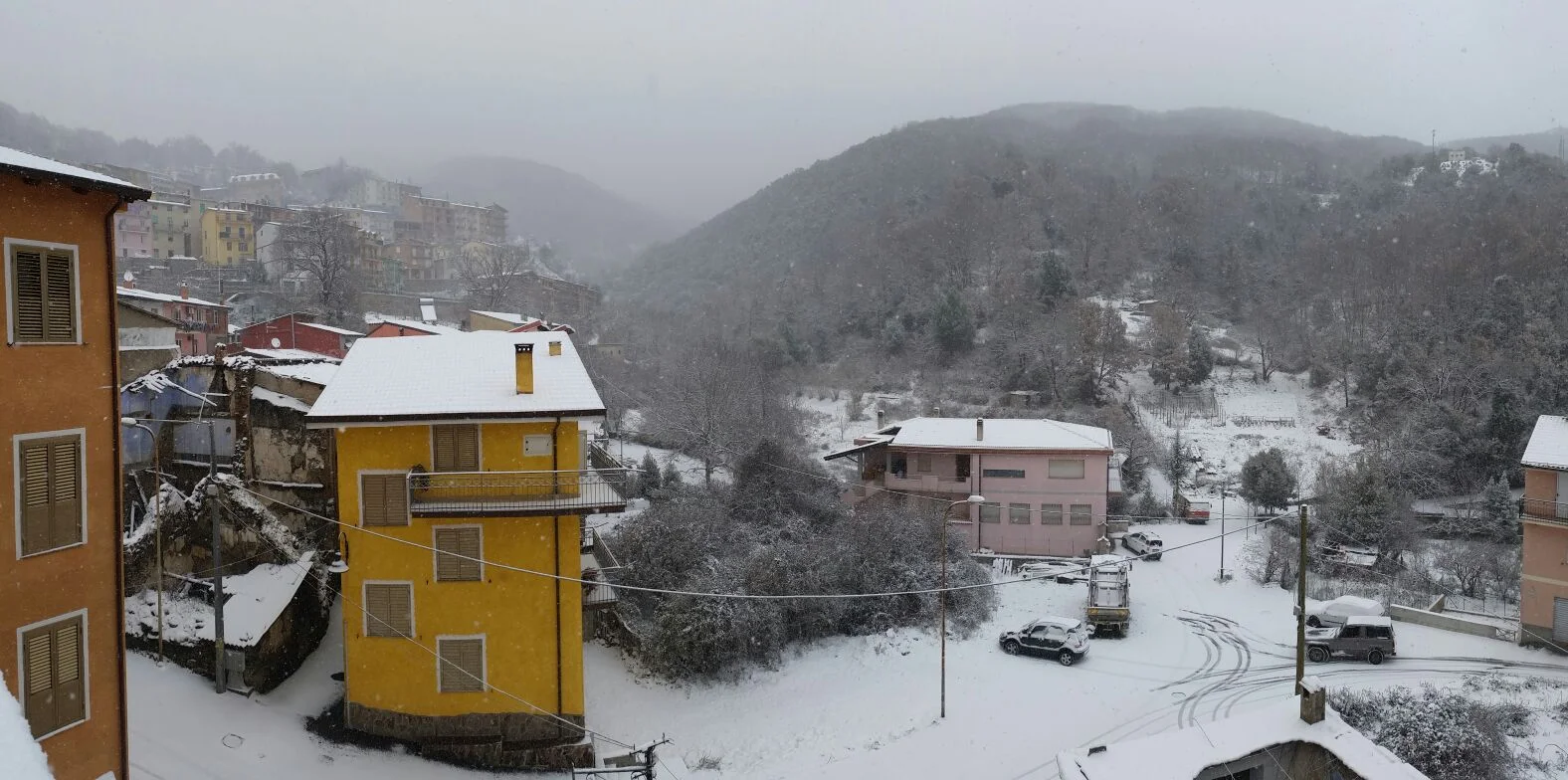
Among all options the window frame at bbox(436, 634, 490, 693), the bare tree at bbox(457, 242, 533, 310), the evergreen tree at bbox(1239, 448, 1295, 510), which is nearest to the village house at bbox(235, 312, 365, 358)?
the window frame at bbox(436, 634, 490, 693)

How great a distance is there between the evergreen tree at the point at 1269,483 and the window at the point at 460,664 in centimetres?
3169

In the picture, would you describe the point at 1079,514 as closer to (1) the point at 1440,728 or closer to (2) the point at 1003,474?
(2) the point at 1003,474

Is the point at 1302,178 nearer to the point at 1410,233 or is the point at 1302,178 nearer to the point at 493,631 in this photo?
the point at 1410,233

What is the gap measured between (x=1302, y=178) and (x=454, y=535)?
95813mm

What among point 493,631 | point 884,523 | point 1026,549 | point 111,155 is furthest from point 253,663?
point 111,155

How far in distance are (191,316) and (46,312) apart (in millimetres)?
36418

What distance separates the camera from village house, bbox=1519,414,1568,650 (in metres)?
23.2

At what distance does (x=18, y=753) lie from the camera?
443 centimetres

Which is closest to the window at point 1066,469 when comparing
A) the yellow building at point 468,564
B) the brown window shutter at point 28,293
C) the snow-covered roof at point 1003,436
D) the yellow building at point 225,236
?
the snow-covered roof at point 1003,436

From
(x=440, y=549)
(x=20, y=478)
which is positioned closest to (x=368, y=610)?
(x=440, y=549)

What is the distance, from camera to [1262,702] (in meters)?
19.7

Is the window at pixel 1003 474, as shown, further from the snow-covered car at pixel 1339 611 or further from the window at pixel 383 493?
the window at pixel 383 493

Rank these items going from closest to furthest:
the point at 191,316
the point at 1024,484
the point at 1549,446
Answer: the point at 1549,446 < the point at 1024,484 < the point at 191,316

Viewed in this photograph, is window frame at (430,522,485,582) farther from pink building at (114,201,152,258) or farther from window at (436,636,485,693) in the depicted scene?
pink building at (114,201,152,258)
